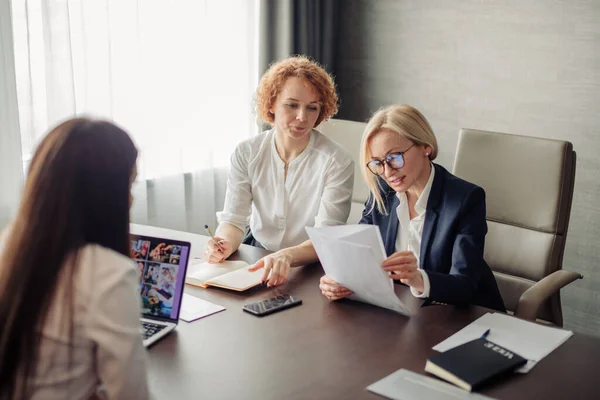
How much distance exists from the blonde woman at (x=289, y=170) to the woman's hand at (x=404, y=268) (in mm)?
641

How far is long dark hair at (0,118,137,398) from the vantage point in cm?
109

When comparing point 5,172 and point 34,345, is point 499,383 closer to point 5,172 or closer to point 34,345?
point 34,345

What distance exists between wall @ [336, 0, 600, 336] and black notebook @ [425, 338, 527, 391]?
1868 mm

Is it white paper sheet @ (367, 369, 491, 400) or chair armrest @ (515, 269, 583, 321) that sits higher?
white paper sheet @ (367, 369, 491, 400)

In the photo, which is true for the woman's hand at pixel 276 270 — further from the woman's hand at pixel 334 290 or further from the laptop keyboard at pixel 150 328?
the laptop keyboard at pixel 150 328

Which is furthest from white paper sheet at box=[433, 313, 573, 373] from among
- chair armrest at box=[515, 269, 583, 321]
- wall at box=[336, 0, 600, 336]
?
wall at box=[336, 0, 600, 336]

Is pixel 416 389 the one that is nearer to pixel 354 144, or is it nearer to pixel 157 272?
pixel 157 272

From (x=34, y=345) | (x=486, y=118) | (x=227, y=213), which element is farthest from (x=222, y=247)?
(x=486, y=118)

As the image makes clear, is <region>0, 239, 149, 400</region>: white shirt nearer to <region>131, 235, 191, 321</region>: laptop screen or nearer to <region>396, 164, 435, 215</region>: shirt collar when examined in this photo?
<region>131, 235, 191, 321</region>: laptop screen

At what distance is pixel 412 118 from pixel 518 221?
569 millimetres

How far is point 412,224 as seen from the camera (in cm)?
212

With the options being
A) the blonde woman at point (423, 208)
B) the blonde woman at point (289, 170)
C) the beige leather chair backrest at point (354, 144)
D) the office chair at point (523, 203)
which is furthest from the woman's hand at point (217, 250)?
the office chair at point (523, 203)

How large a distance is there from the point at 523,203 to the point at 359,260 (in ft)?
2.85

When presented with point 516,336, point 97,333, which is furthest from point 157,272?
point 516,336
